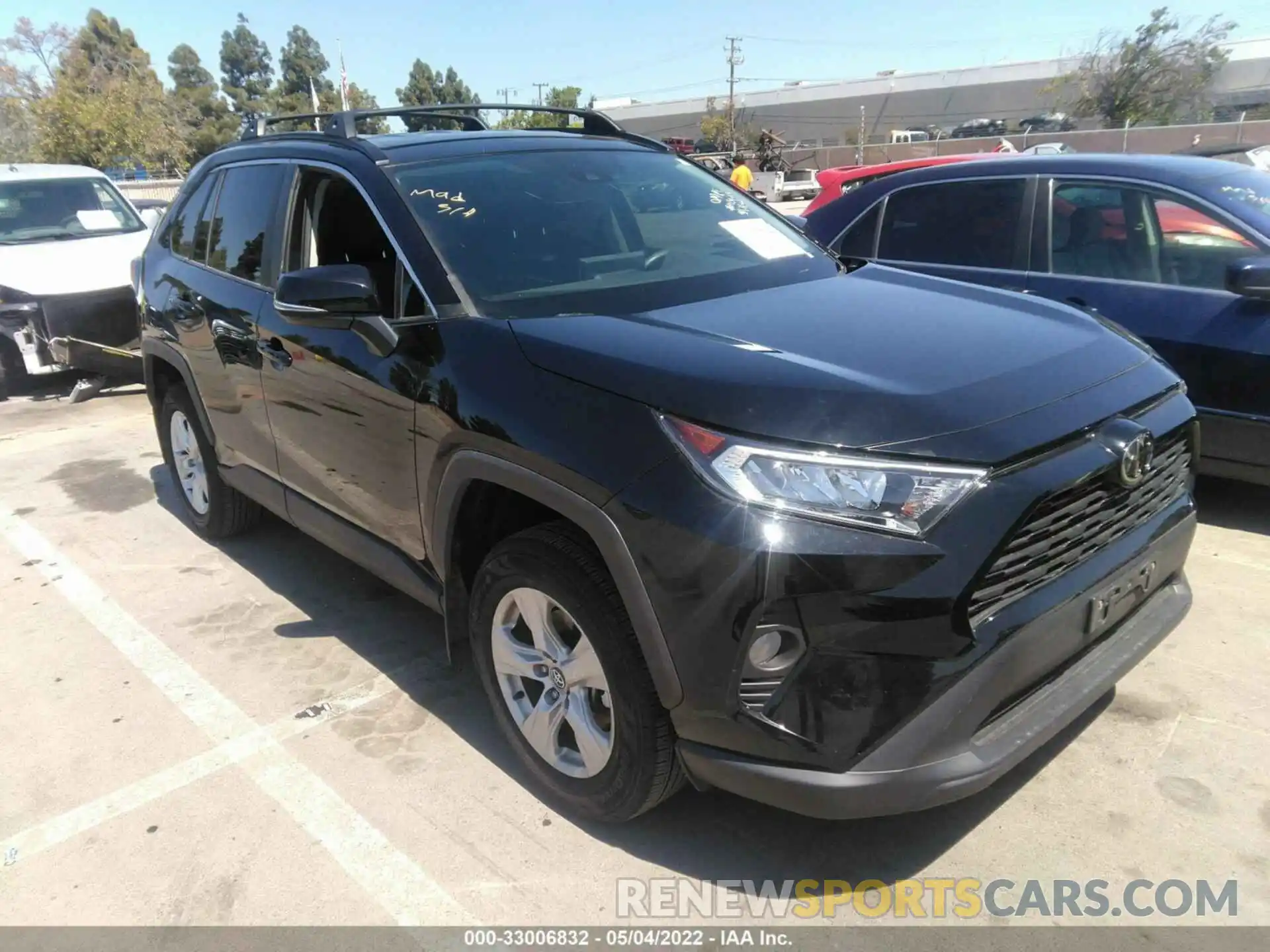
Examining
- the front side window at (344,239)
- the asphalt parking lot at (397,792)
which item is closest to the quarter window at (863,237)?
the asphalt parking lot at (397,792)

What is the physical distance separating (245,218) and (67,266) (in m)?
5.23

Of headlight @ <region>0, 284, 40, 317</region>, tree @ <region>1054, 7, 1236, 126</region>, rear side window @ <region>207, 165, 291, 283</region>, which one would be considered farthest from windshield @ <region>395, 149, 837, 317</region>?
tree @ <region>1054, 7, 1236, 126</region>

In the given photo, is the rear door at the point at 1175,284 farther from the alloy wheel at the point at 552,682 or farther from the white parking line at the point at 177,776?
the white parking line at the point at 177,776

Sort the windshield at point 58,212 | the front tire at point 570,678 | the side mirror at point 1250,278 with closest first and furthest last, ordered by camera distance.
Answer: the front tire at point 570,678 < the side mirror at point 1250,278 < the windshield at point 58,212

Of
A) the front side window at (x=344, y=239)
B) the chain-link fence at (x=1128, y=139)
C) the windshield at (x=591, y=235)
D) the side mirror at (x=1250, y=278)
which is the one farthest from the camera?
the chain-link fence at (x=1128, y=139)

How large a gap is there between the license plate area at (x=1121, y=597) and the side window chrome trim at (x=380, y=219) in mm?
1924

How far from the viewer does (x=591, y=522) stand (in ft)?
7.23

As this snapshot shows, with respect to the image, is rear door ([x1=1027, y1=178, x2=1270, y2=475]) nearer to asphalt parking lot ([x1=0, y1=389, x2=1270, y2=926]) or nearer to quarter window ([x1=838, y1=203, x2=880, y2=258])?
asphalt parking lot ([x1=0, y1=389, x2=1270, y2=926])

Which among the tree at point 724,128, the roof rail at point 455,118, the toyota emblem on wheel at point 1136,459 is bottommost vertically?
the toyota emblem on wheel at point 1136,459

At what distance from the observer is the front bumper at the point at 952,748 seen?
1.98 metres

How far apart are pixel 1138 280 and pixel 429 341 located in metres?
3.45

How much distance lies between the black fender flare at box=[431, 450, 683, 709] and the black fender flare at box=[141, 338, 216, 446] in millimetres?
2184

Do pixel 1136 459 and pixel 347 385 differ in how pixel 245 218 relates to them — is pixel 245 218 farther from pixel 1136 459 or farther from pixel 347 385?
pixel 1136 459

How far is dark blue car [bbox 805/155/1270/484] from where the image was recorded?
13.3ft
